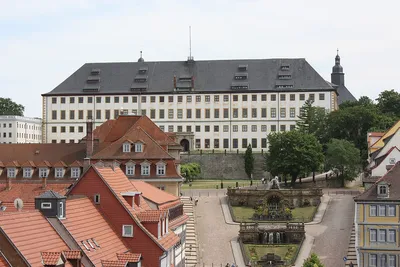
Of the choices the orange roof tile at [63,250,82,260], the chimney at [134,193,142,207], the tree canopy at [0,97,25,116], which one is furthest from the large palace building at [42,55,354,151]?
the orange roof tile at [63,250,82,260]

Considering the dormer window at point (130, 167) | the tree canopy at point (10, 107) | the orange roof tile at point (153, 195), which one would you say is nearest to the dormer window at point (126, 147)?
the dormer window at point (130, 167)

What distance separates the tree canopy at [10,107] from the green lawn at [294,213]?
370 ft

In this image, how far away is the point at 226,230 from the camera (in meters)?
78.3

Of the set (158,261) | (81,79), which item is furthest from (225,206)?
(81,79)

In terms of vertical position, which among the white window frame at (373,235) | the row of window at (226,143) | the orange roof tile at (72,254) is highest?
the row of window at (226,143)

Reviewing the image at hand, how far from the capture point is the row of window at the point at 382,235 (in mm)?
62375

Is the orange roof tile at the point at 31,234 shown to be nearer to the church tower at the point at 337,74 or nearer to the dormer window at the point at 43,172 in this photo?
the dormer window at the point at 43,172

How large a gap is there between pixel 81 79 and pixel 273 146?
51489 mm

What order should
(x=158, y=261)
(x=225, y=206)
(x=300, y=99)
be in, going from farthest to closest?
(x=300, y=99) < (x=225, y=206) < (x=158, y=261)

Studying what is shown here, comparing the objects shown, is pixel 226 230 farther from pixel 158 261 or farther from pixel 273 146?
pixel 158 261

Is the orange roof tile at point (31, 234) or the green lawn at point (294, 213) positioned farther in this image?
the green lawn at point (294, 213)

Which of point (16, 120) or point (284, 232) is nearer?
point (284, 232)

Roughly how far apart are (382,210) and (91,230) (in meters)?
31.6

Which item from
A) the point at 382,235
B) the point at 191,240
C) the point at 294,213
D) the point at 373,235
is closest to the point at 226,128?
the point at 294,213
